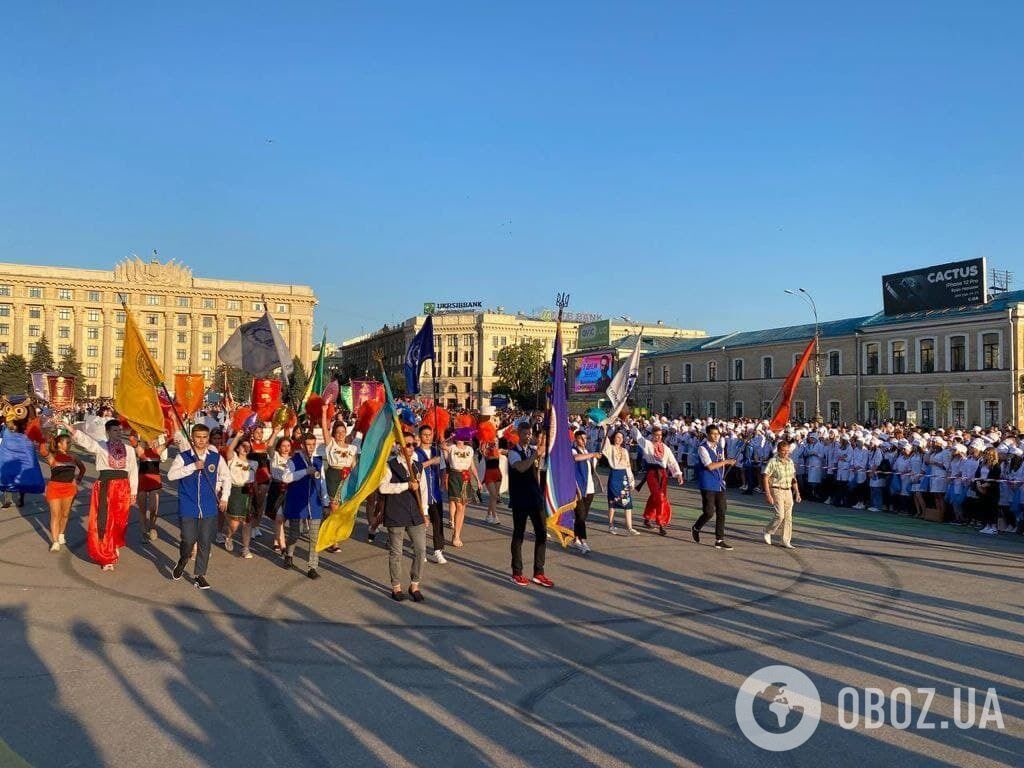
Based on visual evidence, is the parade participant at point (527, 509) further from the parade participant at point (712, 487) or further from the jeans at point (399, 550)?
the parade participant at point (712, 487)

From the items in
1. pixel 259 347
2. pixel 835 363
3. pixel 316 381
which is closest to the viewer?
pixel 316 381

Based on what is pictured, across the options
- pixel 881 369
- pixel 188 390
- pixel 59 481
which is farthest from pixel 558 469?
pixel 881 369

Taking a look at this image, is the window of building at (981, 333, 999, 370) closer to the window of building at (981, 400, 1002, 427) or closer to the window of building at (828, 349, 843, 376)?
the window of building at (981, 400, 1002, 427)

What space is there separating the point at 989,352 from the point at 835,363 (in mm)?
11362

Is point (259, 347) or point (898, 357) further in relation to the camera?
point (898, 357)

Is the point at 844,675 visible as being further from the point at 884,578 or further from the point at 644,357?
the point at 644,357

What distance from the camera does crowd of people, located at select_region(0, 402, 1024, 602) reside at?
30.3 feet

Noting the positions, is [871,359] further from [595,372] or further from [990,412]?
[595,372]

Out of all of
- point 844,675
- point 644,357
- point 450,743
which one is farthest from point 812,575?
point 644,357

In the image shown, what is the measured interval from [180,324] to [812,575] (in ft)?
389

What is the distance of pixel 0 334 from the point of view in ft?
355

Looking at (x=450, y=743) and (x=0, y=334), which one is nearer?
(x=450, y=743)

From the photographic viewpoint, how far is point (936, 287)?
169ft

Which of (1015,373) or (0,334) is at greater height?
(0,334)
